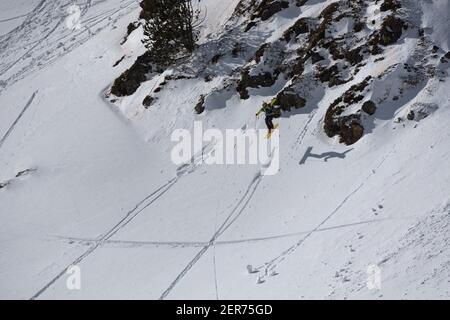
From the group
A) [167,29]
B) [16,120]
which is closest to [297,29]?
[167,29]

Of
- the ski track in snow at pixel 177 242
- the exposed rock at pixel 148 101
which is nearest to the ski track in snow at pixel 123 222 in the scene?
the ski track in snow at pixel 177 242

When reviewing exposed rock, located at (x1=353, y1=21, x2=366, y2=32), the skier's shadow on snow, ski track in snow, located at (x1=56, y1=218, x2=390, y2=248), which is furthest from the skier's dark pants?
exposed rock, located at (x1=353, y1=21, x2=366, y2=32)

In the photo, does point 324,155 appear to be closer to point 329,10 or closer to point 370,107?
point 370,107

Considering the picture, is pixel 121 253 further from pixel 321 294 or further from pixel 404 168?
pixel 404 168

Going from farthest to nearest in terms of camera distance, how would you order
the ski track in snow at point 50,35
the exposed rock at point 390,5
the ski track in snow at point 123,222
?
the ski track in snow at point 50,35, the exposed rock at point 390,5, the ski track in snow at point 123,222

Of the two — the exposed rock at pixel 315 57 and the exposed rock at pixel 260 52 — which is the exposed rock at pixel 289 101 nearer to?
the exposed rock at pixel 315 57

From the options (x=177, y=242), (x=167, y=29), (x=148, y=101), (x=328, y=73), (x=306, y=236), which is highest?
(x=167, y=29)
